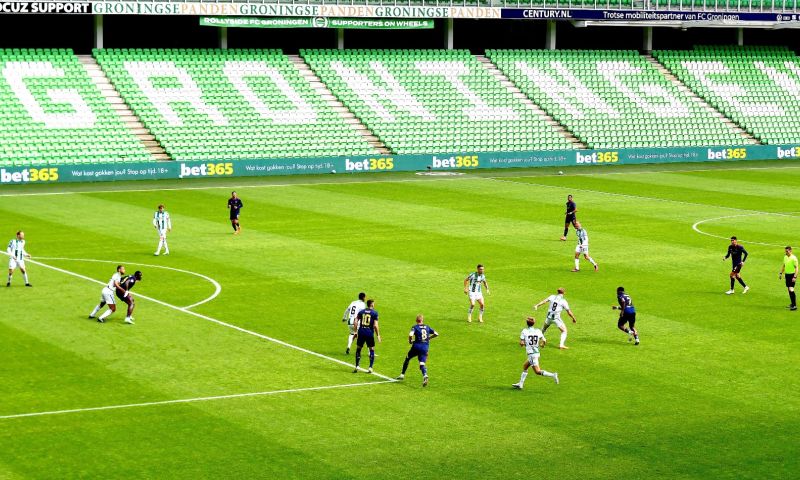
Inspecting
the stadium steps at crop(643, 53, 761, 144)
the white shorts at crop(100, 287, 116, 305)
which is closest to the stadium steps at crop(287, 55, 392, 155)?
the stadium steps at crop(643, 53, 761, 144)

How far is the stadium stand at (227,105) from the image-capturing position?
2800 inches

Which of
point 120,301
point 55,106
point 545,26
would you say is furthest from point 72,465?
point 545,26

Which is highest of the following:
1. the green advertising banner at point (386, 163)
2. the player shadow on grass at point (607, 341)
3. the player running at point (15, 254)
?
the green advertising banner at point (386, 163)

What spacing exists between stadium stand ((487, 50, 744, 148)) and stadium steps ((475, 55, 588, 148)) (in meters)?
0.30

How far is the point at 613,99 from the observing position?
85.2 m

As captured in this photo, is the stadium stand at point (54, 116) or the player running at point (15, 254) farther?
the stadium stand at point (54, 116)

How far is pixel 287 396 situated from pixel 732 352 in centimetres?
1066

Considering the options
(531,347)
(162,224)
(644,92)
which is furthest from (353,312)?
(644,92)

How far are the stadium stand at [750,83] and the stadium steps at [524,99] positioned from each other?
1300 cm

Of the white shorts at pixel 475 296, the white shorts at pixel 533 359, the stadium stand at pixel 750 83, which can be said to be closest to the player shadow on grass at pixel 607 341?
the white shorts at pixel 475 296

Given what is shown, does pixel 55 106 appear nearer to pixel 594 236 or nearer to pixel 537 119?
pixel 537 119

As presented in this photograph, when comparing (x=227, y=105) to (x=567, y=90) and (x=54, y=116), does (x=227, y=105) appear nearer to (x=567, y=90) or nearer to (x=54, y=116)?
(x=54, y=116)

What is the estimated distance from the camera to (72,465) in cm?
2141

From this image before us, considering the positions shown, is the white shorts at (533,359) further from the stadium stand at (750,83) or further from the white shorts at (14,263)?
the stadium stand at (750,83)
